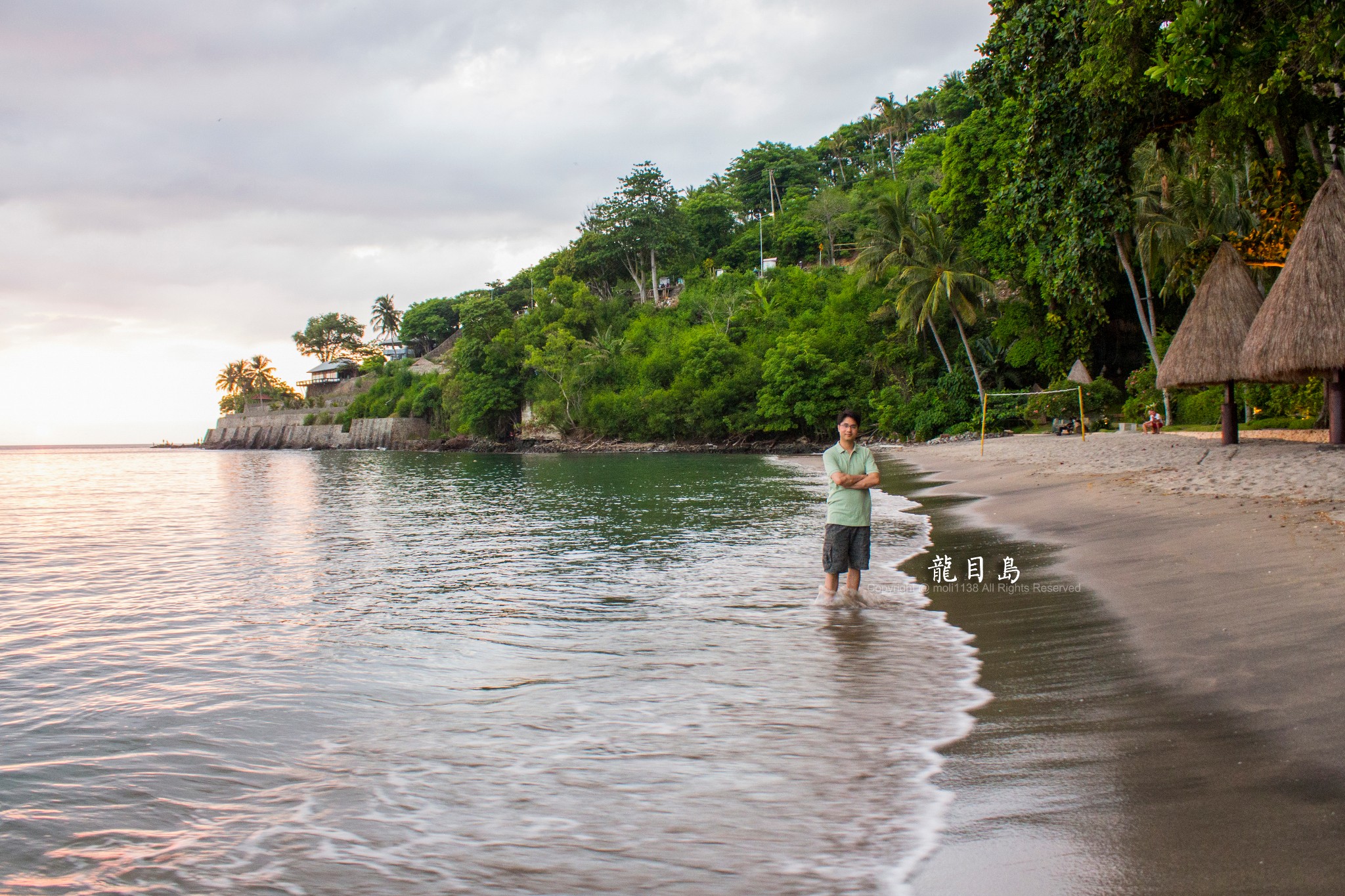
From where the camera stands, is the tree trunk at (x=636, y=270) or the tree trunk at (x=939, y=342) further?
the tree trunk at (x=636, y=270)

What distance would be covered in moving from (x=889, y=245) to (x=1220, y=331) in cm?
2608

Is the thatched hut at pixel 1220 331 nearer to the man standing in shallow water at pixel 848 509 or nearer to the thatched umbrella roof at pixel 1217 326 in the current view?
the thatched umbrella roof at pixel 1217 326

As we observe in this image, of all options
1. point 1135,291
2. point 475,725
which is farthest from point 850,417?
point 1135,291

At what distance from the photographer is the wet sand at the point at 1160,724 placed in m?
2.72

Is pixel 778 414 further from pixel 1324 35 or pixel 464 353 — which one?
pixel 1324 35

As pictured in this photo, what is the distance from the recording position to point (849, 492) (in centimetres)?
697

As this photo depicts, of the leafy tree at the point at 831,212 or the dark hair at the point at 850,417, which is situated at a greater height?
the leafy tree at the point at 831,212

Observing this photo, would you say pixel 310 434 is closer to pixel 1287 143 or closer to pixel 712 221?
pixel 712 221

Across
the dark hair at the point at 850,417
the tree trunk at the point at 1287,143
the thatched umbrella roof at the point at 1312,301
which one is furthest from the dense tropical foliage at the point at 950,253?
Answer: the dark hair at the point at 850,417

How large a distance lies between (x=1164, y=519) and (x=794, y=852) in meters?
7.37

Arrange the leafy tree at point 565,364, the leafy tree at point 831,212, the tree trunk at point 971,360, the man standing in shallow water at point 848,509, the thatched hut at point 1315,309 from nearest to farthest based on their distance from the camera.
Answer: the man standing in shallow water at point 848,509 → the thatched hut at point 1315,309 → the tree trunk at point 971,360 → the leafy tree at point 831,212 → the leafy tree at point 565,364

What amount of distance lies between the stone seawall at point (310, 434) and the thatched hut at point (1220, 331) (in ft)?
238

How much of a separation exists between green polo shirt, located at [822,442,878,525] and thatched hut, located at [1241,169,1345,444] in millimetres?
9605

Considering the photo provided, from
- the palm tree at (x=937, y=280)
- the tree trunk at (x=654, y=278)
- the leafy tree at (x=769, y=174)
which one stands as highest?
the leafy tree at (x=769, y=174)
